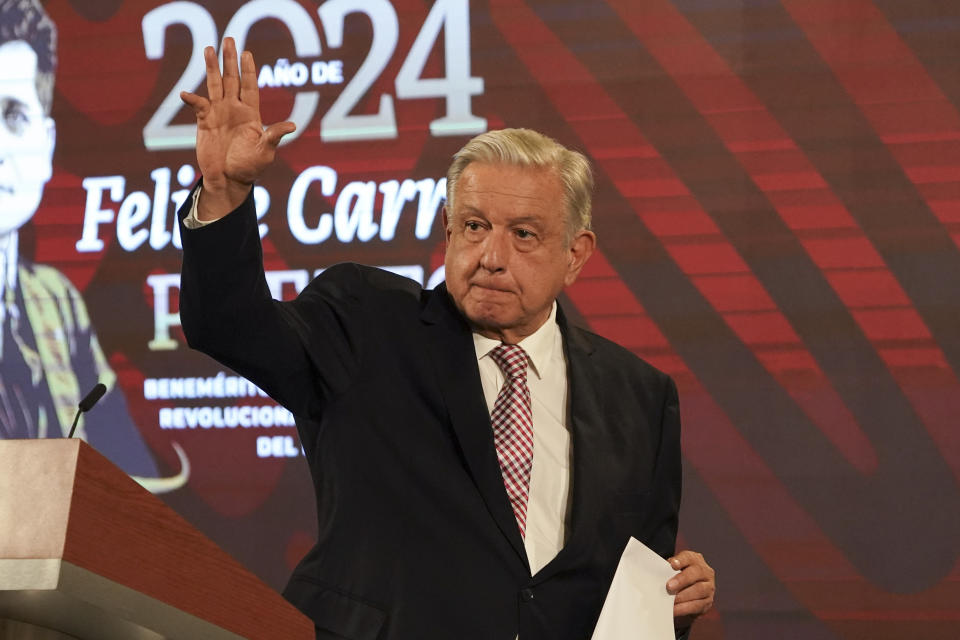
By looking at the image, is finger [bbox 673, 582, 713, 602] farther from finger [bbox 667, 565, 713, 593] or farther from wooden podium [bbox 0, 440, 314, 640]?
wooden podium [bbox 0, 440, 314, 640]

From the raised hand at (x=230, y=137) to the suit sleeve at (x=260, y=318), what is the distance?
0.02 m

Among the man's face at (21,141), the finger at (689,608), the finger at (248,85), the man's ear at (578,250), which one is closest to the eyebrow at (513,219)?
the man's ear at (578,250)

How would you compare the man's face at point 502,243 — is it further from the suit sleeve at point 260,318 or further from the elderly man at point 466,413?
the suit sleeve at point 260,318

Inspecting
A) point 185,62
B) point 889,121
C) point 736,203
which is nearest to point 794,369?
point 736,203

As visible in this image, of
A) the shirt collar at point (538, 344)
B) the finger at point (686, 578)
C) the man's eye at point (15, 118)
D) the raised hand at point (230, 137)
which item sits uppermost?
the man's eye at point (15, 118)

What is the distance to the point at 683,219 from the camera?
3287 mm

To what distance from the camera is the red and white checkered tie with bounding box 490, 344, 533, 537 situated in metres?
1.69

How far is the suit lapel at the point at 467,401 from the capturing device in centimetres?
161

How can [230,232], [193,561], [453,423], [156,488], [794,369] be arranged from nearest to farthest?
1. [193,561]
2. [230,232]
3. [453,423]
4. [794,369]
5. [156,488]

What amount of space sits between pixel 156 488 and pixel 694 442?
5.00 ft

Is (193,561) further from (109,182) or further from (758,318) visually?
(109,182)

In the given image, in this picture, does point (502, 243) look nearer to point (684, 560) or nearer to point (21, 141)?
point (684, 560)

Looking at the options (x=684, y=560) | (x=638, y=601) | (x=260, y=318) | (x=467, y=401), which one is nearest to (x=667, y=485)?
(x=684, y=560)

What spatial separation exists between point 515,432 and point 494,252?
266 millimetres
